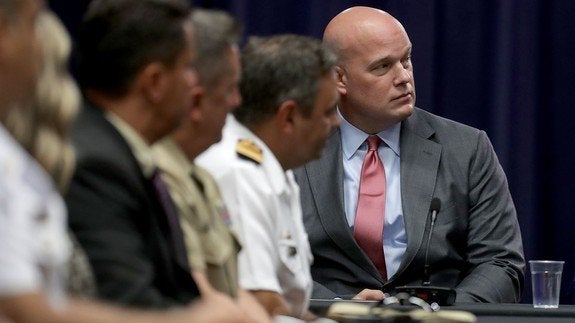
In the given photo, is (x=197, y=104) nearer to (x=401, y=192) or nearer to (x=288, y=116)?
(x=288, y=116)

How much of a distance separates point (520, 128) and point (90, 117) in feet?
11.8

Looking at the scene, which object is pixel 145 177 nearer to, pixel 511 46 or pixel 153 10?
pixel 153 10

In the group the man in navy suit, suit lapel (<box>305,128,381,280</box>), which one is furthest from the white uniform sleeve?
suit lapel (<box>305,128,381,280</box>)

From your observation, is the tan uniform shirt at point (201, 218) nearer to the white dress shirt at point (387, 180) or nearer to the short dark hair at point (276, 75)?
the short dark hair at point (276, 75)

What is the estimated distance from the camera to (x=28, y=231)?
1301 mm

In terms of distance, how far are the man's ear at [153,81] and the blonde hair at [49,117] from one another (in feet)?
1.23

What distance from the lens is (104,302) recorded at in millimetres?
1771

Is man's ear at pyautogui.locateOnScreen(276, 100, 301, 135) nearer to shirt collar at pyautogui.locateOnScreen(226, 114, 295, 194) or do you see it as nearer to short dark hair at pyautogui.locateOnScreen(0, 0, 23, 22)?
shirt collar at pyautogui.locateOnScreen(226, 114, 295, 194)

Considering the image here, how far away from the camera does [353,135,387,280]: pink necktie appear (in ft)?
13.2

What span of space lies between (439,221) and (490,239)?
0.57 ft

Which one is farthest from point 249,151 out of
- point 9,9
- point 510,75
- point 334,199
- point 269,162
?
point 510,75

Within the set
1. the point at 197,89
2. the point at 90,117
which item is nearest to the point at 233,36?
the point at 197,89

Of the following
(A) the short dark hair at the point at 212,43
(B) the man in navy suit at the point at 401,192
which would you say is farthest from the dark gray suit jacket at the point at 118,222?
(B) the man in navy suit at the point at 401,192

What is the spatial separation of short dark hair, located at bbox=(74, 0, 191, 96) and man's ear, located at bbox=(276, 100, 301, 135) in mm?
781
